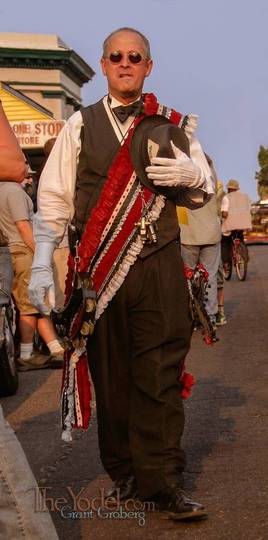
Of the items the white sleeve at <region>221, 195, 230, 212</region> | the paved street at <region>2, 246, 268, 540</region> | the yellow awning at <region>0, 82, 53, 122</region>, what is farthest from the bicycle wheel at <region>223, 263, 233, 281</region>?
the yellow awning at <region>0, 82, 53, 122</region>

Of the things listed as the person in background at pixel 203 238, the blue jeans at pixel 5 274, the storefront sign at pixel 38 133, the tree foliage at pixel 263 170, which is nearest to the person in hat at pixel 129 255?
the blue jeans at pixel 5 274

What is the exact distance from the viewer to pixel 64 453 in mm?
6301

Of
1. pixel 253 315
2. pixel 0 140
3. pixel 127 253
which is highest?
pixel 0 140

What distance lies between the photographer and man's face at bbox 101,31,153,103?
501cm

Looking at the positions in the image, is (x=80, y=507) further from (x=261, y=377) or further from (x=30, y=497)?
(x=261, y=377)

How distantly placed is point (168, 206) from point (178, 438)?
101 cm

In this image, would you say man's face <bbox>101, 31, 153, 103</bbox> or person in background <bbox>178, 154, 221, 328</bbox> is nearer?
man's face <bbox>101, 31, 153, 103</bbox>

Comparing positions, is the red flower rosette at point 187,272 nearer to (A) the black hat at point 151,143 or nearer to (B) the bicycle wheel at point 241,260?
(A) the black hat at point 151,143

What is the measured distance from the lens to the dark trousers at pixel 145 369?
4898mm

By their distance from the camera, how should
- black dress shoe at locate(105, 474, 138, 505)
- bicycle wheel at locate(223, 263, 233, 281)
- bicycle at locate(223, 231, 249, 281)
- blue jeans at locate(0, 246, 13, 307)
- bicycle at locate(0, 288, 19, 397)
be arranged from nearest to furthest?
1. black dress shoe at locate(105, 474, 138, 505)
2. blue jeans at locate(0, 246, 13, 307)
3. bicycle at locate(0, 288, 19, 397)
4. bicycle wheel at locate(223, 263, 233, 281)
5. bicycle at locate(223, 231, 249, 281)

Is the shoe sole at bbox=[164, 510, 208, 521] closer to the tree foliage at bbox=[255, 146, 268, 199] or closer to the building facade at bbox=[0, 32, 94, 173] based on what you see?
the building facade at bbox=[0, 32, 94, 173]

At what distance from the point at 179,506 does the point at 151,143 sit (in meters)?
1.52

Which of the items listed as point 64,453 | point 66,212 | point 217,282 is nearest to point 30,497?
point 66,212

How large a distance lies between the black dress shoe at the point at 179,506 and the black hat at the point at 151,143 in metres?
1.27
